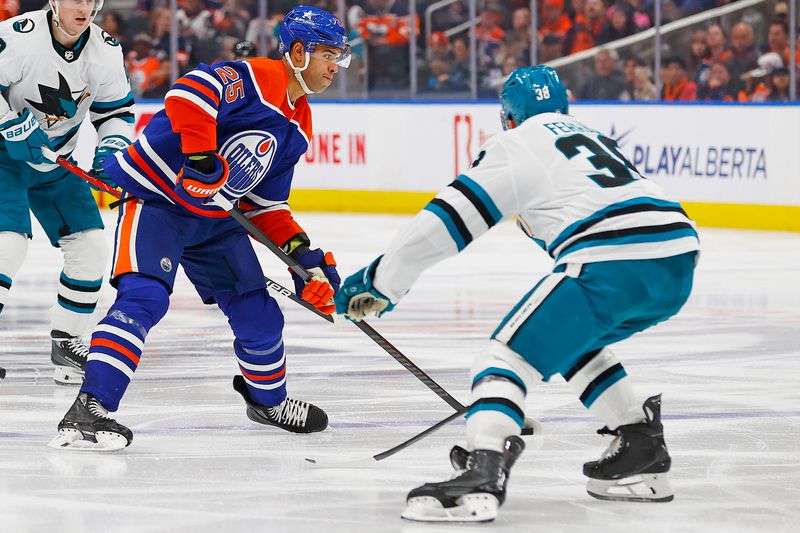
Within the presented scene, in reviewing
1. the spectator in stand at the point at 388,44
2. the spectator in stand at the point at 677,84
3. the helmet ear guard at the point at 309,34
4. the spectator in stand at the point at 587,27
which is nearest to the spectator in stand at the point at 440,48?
the spectator in stand at the point at 388,44

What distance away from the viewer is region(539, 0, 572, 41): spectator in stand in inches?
418

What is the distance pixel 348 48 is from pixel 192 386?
134 cm

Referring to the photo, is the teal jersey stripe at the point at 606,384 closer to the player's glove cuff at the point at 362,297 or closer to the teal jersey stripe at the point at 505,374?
the teal jersey stripe at the point at 505,374

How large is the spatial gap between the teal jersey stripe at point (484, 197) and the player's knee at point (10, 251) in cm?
212

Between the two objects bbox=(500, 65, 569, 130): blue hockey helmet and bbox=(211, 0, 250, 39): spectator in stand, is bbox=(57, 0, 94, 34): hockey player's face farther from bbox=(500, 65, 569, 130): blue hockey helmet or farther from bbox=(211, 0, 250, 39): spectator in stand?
bbox=(211, 0, 250, 39): spectator in stand

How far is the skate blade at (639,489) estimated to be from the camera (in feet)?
10.6

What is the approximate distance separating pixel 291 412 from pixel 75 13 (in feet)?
4.68

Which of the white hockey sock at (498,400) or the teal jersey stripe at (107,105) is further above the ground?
the teal jersey stripe at (107,105)

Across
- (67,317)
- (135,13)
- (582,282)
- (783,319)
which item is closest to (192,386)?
(67,317)

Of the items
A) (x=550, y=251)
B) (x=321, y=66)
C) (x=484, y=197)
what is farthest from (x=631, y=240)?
(x=321, y=66)

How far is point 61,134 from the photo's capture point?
4.76m

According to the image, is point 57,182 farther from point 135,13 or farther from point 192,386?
point 135,13

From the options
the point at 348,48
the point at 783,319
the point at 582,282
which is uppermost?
the point at 348,48

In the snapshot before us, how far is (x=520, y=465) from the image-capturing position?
3.57m
